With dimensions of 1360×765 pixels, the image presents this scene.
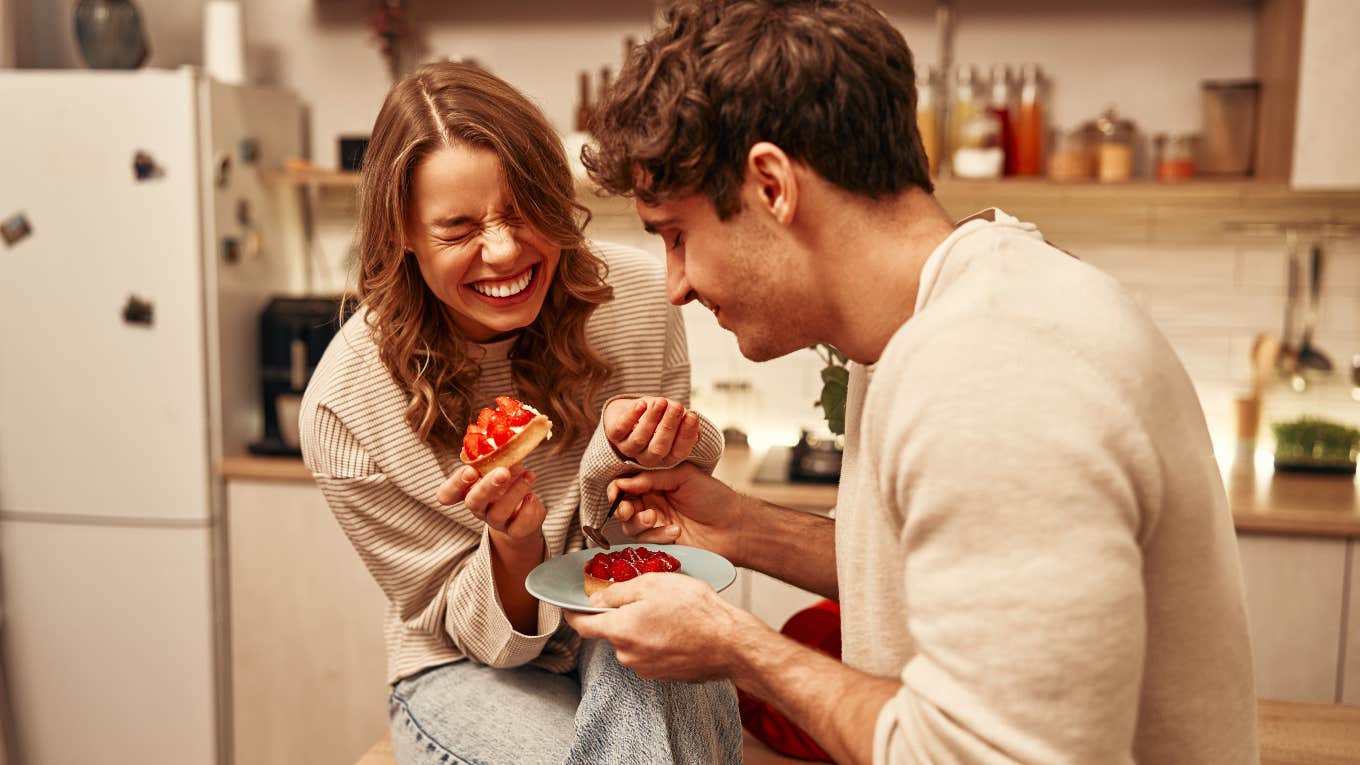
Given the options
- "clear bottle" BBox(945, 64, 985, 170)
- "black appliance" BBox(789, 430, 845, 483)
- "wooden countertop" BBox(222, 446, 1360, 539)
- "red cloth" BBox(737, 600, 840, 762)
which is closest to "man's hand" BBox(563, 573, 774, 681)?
"red cloth" BBox(737, 600, 840, 762)

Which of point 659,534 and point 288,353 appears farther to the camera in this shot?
point 288,353

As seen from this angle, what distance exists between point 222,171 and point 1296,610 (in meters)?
2.85

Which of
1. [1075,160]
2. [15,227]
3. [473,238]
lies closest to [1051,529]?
[473,238]

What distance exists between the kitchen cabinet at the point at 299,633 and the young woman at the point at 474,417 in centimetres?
130

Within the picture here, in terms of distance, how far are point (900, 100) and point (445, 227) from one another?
701mm

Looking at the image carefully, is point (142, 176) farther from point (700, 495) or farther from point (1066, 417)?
point (1066, 417)

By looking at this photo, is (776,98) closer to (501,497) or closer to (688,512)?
(501,497)

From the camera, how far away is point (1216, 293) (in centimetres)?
324

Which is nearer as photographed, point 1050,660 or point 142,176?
point 1050,660

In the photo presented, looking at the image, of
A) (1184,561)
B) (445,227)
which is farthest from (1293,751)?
(445,227)

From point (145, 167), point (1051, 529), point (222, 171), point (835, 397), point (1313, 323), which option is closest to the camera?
point (1051, 529)

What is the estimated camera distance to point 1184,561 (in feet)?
3.23

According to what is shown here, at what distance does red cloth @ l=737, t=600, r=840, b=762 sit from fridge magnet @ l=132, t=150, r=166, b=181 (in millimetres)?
2099

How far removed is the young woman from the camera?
5.04ft
